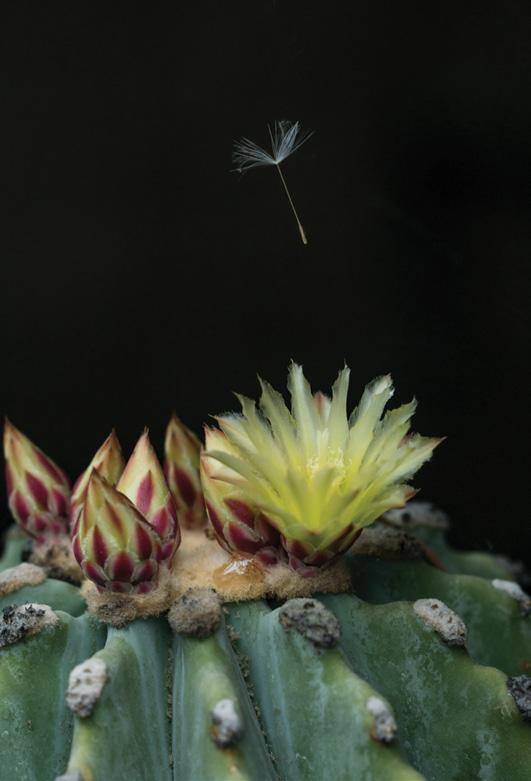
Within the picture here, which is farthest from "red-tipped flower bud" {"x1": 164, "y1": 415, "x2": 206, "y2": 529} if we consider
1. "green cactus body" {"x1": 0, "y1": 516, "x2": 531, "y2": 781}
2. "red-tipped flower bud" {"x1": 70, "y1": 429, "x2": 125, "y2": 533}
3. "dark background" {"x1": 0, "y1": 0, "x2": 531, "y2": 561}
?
"dark background" {"x1": 0, "y1": 0, "x2": 531, "y2": 561}

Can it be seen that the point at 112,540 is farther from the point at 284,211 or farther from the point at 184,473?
the point at 284,211

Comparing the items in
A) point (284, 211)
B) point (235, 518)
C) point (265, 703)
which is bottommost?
point (265, 703)

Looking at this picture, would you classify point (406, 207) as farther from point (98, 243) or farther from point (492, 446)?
point (98, 243)

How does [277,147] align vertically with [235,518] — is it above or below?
above

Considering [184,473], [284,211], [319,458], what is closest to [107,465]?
[184,473]

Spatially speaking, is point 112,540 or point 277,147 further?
point 277,147

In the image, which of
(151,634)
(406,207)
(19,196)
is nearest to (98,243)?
(19,196)

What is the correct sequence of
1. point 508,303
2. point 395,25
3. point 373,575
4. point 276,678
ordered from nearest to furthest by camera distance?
1. point 276,678
2. point 373,575
3. point 395,25
4. point 508,303

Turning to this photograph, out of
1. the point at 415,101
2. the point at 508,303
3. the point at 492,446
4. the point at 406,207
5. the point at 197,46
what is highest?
the point at 197,46
